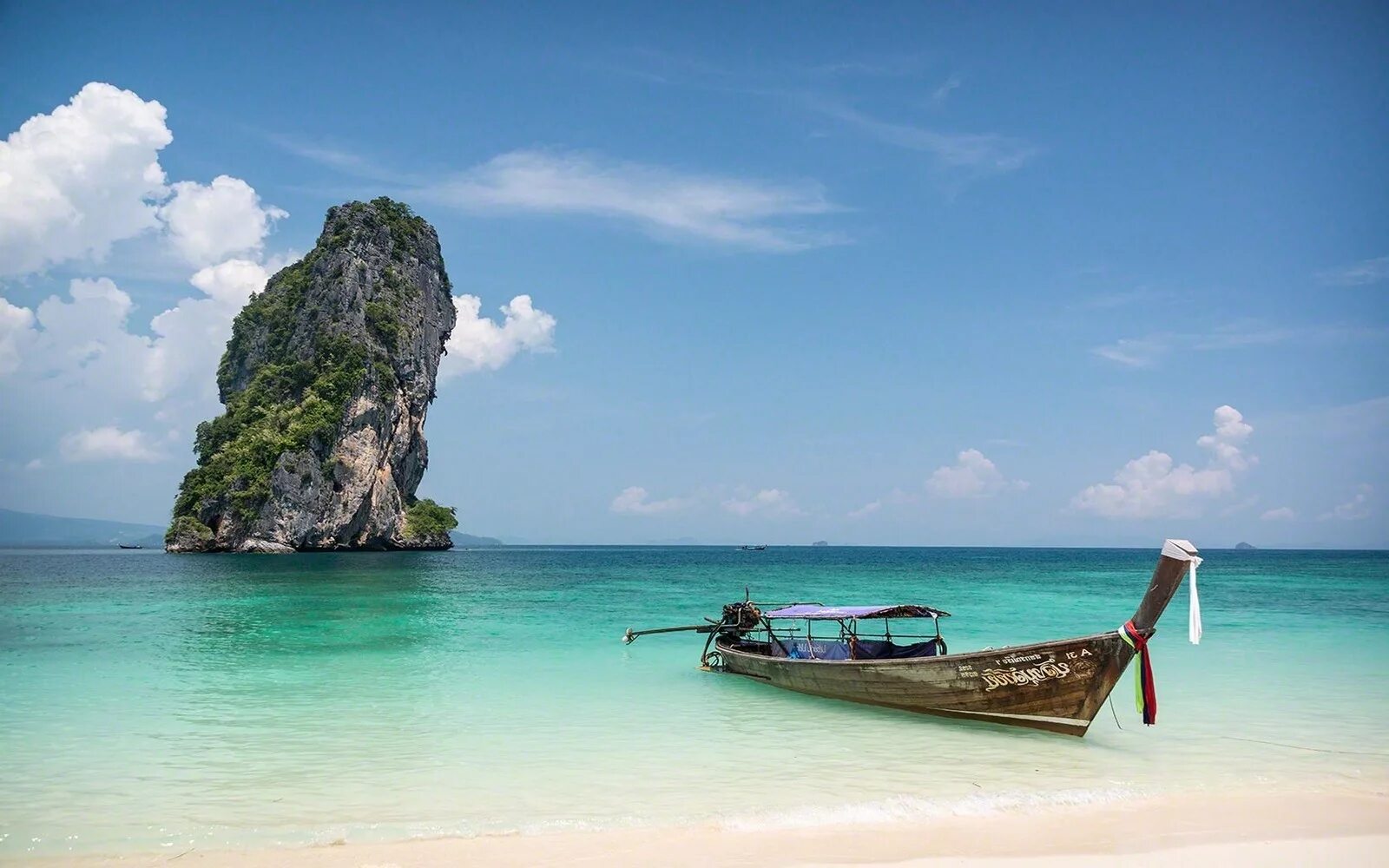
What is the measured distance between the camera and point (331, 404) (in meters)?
74.4

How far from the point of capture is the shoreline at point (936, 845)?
724 centimetres

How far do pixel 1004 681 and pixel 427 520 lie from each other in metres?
86.8

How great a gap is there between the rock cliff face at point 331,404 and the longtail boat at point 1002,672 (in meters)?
67.2

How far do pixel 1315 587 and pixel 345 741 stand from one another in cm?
5083

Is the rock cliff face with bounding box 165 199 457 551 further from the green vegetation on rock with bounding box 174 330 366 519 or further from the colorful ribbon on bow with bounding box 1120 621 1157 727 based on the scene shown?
the colorful ribbon on bow with bounding box 1120 621 1157 727

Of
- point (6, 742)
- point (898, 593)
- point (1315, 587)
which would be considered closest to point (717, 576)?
point (898, 593)

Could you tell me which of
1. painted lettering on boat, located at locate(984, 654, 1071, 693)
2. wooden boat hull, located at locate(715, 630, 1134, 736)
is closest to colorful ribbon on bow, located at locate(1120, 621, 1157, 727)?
wooden boat hull, located at locate(715, 630, 1134, 736)

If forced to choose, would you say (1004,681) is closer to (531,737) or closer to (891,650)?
(891,650)

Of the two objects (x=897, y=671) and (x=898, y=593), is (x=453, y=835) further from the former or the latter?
(x=898, y=593)

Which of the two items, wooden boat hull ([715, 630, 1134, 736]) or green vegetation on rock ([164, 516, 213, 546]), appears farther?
green vegetation on rock ([164, 516, 213, 546])

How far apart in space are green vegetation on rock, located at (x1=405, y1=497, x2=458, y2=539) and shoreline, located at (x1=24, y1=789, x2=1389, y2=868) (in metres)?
84.1

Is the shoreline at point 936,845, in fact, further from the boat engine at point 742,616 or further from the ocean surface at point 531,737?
the boat engine at point 742,616

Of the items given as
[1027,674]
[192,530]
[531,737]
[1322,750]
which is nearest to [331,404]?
[192,530]

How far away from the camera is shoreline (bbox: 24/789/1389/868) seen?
7.24m
